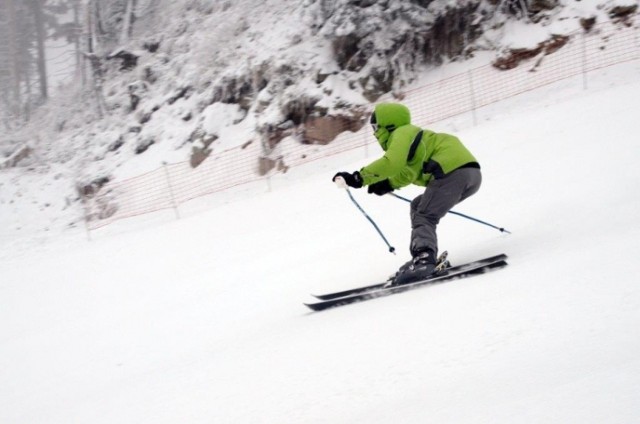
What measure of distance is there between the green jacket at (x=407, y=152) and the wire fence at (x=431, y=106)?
31.2 ft

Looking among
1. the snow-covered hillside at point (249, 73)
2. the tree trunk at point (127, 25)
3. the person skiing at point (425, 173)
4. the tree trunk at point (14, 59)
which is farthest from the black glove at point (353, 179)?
the tree trunk at point (14, 59)

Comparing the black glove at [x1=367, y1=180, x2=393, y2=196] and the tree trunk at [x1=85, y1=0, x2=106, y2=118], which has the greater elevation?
the tree trunk at [x1=85, y1=0, x2=106, y2=118]

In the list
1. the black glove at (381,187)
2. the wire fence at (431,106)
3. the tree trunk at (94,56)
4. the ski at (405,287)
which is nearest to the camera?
the ski at (405,287)

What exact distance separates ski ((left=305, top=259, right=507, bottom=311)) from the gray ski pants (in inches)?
9.9

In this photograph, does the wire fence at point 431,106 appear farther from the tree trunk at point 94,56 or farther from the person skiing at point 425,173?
the person skiing at point 425,173

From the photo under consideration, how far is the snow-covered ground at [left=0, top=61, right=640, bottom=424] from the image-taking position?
2361 millimetres

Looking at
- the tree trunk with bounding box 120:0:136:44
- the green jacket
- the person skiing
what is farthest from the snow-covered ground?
the tree trunk with bounding box 120:0:136:44

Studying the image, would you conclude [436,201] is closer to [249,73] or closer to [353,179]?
[353,179]

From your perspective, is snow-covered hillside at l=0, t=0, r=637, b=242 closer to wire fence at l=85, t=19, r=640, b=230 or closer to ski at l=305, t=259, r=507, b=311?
wire fence at l=85, t=19, r=640, b=230

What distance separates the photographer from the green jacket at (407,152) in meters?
4.16

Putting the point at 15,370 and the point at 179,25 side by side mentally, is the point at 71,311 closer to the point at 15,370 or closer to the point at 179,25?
the point at 15,370

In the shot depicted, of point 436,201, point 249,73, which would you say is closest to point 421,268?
point 436,201

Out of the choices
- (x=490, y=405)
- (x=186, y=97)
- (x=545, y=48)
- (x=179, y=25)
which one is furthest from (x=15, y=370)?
→ (x=179, y=25)

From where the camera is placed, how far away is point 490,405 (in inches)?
83.3
